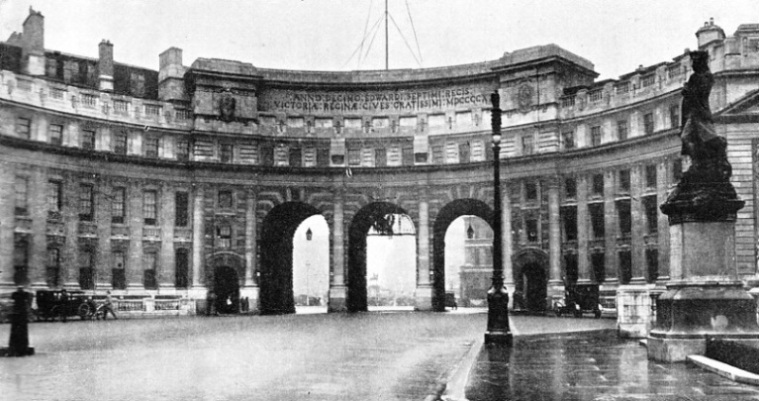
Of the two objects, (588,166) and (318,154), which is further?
(318,154)

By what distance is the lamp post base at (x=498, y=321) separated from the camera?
Answer: 2173cm

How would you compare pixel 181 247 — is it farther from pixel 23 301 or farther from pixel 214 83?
pixel 23 301

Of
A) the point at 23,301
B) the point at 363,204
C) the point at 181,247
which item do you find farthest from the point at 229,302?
the point at 23,301

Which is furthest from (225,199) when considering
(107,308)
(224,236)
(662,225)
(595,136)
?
(662,225)

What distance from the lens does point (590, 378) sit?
44.3ft

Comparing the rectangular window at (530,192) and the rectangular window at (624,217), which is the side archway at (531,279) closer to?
the rectangular window at (530,192)

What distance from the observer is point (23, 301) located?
18156mm

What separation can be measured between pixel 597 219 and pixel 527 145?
696 cm

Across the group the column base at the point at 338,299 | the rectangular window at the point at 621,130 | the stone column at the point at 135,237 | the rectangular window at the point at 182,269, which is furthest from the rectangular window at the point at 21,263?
the column base at the point at 338,299

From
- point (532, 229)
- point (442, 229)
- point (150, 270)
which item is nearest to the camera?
point (150, 270)

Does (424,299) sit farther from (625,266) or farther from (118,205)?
(118,205)

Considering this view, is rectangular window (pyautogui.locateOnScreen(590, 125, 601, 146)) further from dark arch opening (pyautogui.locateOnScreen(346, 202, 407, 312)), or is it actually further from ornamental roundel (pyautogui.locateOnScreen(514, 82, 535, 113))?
dark arch opening (pyautogui.locateOnScreen(346, 202, 407, 312))

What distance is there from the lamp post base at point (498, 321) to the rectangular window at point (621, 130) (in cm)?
3179

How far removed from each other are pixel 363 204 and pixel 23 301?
4095 centimetres
